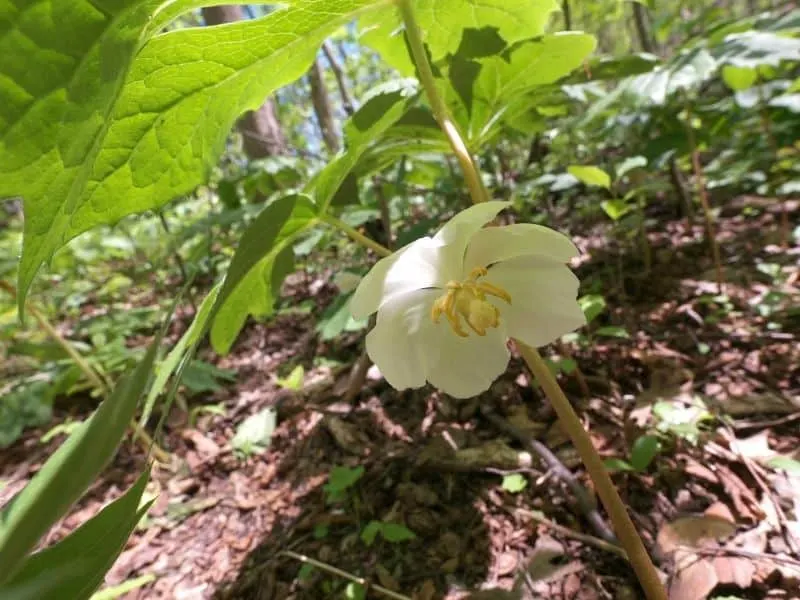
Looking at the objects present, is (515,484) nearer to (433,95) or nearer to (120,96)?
(433,95)

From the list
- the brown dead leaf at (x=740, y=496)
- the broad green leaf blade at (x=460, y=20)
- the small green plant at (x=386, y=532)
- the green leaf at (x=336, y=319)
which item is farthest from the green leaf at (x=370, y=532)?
the broad green leaf blade at (x=460, y=20)

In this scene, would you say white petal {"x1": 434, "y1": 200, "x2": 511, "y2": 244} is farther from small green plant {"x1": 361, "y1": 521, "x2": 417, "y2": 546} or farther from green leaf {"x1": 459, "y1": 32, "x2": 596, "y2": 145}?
small green plant {"x1": 361, "y1": 521, "x2": 417, "y2": 546}

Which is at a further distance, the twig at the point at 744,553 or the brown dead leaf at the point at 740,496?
the brown dead leaf at the point at 740,496

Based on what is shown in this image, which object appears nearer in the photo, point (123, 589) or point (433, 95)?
point (433, 95)

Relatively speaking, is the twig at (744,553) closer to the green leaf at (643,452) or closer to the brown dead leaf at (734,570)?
the brown dead leaf at (734,570)

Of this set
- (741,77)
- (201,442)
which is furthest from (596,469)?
(741,77)

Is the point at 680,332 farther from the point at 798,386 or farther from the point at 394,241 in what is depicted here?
the point at 394,241

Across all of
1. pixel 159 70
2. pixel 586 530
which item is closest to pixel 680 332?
pixel 586 530
